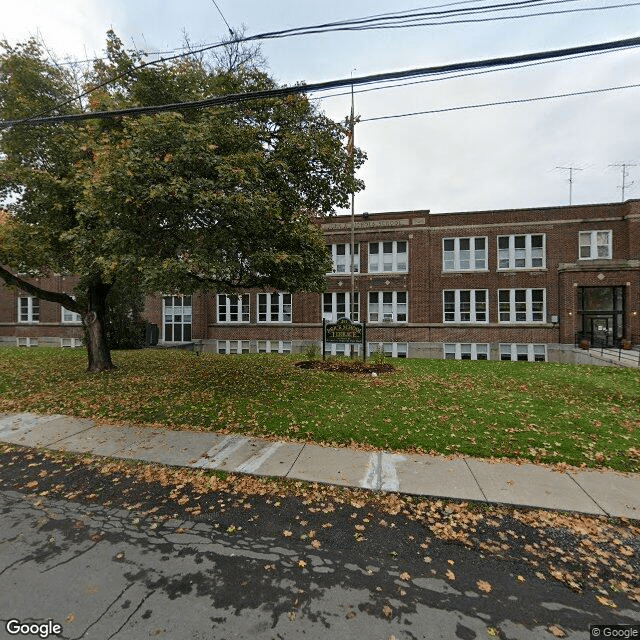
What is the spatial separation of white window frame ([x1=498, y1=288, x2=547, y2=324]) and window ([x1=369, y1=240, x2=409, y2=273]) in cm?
715

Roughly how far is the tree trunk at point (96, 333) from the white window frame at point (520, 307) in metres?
23.6

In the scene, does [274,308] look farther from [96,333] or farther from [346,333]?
[96,333]

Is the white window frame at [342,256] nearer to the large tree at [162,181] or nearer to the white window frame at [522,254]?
the white window frame at [522,254]

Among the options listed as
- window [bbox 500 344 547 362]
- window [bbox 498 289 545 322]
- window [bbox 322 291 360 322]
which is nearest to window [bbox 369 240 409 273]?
window [bbox 322 291 360 322]

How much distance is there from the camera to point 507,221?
A: 23797 millimetres

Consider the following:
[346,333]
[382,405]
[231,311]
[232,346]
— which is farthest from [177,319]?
[382,405]

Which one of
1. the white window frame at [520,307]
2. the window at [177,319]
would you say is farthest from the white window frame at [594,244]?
the window at [177,319]

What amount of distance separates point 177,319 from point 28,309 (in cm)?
1480

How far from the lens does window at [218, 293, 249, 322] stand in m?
26.9

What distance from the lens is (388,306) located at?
83.6 feet

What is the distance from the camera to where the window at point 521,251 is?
23.6 m

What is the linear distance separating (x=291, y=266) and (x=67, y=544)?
24.2ft

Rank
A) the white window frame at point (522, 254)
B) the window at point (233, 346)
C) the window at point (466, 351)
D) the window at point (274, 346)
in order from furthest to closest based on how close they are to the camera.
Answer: the window at point (233, 346) → the window at point (274, 346) → the window at point (466, 351) → the white window frame at point (522, 254)

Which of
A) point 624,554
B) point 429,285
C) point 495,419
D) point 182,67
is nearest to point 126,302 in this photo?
point 182,67
